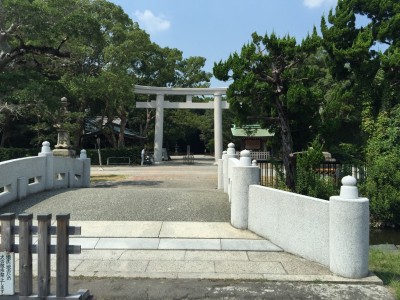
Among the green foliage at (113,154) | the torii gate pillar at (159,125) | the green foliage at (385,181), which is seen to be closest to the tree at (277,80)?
the green foliage at (385,181)

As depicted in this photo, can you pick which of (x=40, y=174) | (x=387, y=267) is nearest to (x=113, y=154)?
(x=40, y=174)

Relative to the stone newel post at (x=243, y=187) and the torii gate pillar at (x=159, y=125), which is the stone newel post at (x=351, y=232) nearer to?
the stone newel post at (x=243, y=187)

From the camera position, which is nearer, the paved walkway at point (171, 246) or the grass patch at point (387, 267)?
the grass patch at point (387, 267)

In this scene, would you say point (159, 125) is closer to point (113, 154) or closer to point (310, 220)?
point (113, 154)

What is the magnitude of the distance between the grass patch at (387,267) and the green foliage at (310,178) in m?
5.10

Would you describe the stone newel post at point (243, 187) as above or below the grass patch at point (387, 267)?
above

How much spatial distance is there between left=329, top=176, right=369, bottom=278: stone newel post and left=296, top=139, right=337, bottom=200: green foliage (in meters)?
7.26

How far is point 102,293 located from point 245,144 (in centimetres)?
3910

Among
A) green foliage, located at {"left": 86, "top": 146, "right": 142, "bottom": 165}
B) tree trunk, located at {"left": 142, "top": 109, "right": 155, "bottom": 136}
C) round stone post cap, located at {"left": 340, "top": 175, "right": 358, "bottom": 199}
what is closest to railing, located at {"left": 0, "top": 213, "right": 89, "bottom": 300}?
round stone post cap, located at {"left": 340, "top": 175, "right": 358, "bottom": 199}

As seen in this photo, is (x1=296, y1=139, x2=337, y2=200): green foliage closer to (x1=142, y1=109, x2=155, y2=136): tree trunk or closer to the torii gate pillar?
the torii gate pillar

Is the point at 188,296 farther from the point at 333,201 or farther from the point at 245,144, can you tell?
the point at 245,144

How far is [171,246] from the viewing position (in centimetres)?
763

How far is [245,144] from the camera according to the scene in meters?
44.0

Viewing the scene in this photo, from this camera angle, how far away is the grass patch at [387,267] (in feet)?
19.1
